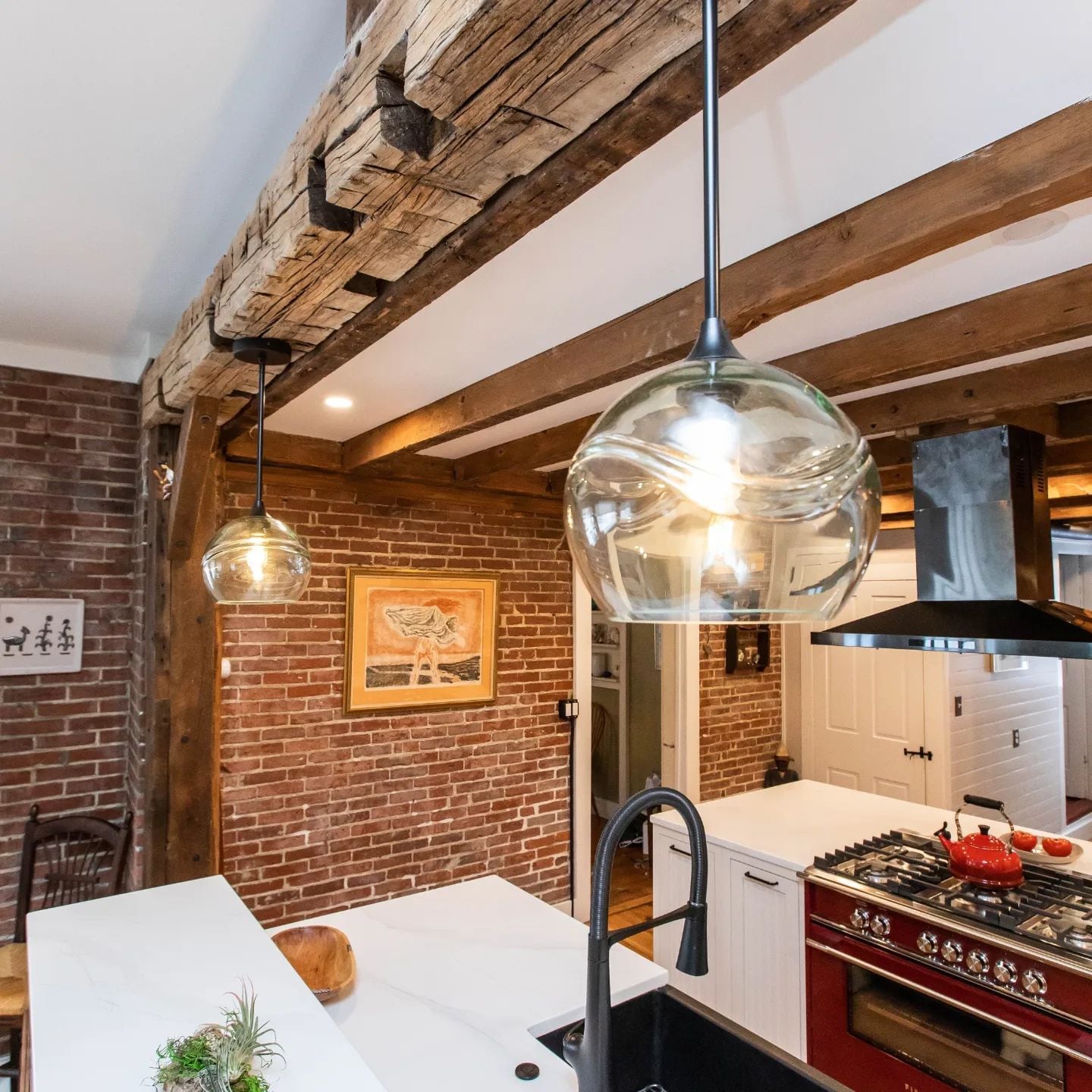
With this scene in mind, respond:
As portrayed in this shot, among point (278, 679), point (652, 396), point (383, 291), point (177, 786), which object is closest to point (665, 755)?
point (278, 679)

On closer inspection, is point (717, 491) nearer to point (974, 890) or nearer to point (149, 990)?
point (149, 990)

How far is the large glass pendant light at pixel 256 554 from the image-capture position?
192 cm

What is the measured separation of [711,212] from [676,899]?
3091 mm

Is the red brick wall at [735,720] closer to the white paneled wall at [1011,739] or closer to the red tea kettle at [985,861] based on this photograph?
the white paneled wall at [1011,739]

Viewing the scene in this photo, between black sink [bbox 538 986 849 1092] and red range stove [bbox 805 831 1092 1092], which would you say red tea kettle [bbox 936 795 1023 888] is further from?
black sink [bbox 538 986 849 1092]

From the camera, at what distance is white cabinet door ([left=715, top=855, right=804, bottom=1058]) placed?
2.70 metres

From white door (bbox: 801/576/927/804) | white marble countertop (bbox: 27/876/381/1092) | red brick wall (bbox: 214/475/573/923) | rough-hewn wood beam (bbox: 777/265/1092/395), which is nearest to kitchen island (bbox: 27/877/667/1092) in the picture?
white marble countertop (bbox: 27/876/381/1092)

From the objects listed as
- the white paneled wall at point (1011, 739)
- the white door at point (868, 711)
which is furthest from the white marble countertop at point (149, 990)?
the white paneled wall at point (1011, 739)

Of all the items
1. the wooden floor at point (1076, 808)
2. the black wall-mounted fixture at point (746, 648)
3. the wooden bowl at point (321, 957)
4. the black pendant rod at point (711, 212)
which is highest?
the black pendant rod at point (711, 212)

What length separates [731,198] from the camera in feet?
4.82

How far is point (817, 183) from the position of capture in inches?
55.1

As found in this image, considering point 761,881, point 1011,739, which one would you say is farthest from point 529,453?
point 1011,739

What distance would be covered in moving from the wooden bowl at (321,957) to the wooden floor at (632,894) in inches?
87.6

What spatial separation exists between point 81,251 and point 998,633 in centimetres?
268
